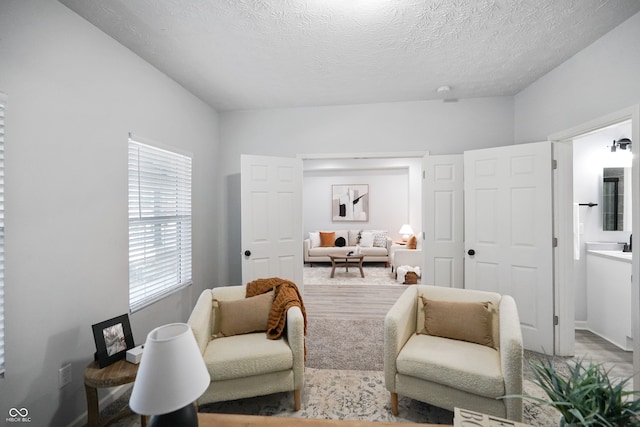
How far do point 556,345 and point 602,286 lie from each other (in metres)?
0.89

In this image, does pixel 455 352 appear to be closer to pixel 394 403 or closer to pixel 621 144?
pixel 394 403

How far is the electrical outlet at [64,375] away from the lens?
1691 millimetres

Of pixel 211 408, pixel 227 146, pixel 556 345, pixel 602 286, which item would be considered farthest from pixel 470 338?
pixel 227 146

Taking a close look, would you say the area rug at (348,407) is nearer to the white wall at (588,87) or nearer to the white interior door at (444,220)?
the white interior door at (444,220)

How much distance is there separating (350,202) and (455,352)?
600 centimetres

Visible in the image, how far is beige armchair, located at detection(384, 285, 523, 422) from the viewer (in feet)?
5.13

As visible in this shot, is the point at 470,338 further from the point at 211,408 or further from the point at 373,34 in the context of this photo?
the point at 373,34

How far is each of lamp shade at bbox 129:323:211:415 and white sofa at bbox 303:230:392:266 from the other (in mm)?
5845

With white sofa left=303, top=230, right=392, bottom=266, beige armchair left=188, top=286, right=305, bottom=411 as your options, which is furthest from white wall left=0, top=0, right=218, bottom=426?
white sofa left=303, top=230, right=392, bottom=266

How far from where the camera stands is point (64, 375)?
172 centimetres

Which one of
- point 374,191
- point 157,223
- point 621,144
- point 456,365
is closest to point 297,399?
point 456,365

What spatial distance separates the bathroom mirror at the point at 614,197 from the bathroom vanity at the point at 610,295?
0.30m

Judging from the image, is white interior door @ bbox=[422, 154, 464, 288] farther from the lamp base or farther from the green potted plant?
the lamp base

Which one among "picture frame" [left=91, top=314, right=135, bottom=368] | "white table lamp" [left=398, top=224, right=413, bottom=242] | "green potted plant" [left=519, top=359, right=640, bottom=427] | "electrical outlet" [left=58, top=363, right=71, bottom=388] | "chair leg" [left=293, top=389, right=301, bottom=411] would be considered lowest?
"chair leg" [left=293, top=389, right=301, bottom=411]
